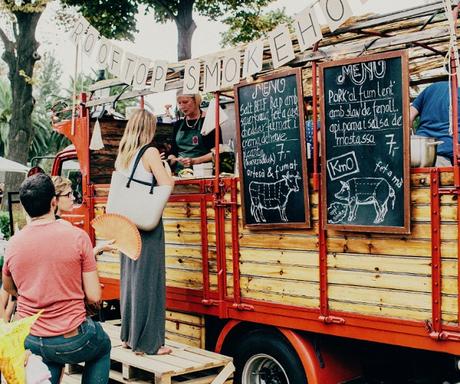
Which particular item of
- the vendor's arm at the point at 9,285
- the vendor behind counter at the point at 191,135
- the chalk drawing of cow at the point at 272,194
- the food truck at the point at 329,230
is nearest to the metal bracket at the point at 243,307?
the food truck at the point at 329,230

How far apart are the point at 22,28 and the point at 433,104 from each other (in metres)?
16.0

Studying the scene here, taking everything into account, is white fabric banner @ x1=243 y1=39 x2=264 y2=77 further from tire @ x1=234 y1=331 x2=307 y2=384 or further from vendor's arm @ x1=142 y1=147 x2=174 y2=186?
tire @ x1=234 y1=331 x2=307 y2=384

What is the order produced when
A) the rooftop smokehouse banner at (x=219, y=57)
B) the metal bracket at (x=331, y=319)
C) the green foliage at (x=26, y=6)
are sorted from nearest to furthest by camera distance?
the rooftop smokehouse banner at (x=219, y=57) < the metal bracket at (x=331, y=319) < the green foliage at (x=26, y=6)

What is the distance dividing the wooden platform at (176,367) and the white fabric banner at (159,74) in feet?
7.25

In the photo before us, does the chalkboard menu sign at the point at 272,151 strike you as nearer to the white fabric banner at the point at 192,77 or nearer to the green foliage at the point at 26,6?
the white fabric banner at the point at 192,77

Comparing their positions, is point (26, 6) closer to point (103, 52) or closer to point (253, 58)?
point (103, 52)

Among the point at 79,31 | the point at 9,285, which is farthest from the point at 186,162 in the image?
the point at 9,285

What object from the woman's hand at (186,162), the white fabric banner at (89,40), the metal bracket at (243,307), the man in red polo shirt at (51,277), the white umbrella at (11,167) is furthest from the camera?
the white umbrella at (11,167)

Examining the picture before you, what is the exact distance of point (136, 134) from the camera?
5316 millimetres

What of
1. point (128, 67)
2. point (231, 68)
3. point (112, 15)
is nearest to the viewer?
point (231, 68)

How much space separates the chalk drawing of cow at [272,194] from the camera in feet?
16.2

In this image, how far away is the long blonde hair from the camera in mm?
5312

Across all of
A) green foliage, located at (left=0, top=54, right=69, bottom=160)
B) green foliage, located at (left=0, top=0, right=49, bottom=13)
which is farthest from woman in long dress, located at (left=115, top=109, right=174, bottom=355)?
green foliage, located at (left=0, top=54, right=69, bottom=160)

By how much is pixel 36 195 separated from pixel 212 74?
6.98 ft
